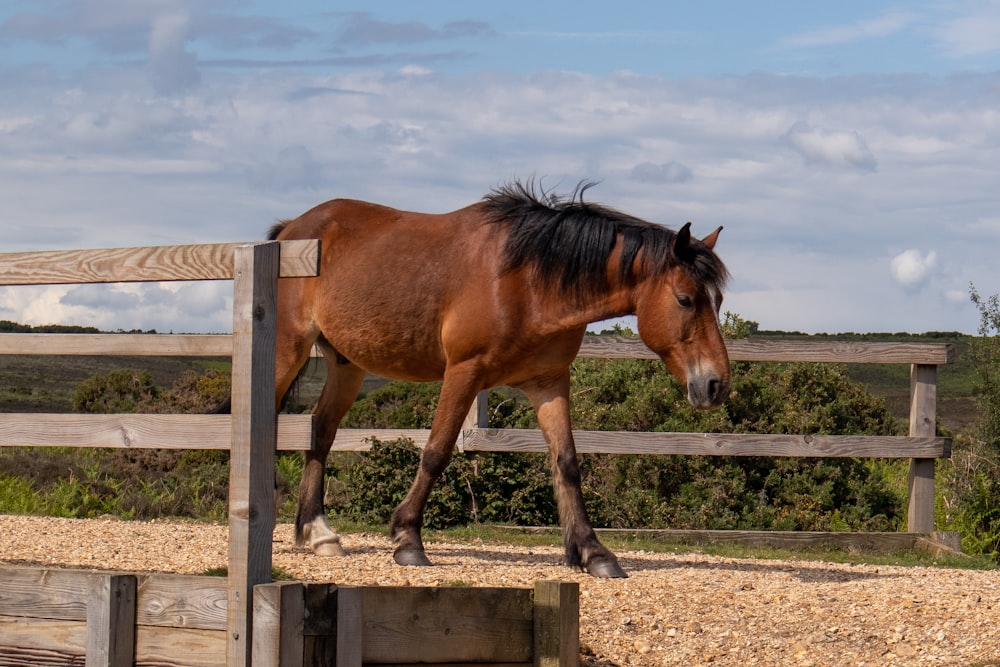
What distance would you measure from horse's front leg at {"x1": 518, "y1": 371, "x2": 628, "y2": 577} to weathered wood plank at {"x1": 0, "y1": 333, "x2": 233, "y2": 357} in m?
3.36

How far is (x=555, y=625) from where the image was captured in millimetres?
4242

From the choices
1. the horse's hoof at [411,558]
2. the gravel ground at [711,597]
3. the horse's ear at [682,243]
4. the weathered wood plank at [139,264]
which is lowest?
the gravel ground at [711,597]

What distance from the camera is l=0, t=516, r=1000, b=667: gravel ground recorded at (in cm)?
527

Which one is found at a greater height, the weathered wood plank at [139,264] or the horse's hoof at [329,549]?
the weathered wood plank at [139,264]

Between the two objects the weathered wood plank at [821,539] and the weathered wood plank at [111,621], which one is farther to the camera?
the weathered wood plank at [821,539]

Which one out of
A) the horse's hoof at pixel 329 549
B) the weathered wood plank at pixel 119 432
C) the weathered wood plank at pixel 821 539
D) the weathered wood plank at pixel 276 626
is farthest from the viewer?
the weathered wood plank at pixel 821 539

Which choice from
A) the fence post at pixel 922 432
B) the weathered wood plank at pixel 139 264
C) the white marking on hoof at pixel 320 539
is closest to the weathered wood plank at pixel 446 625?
the weathered wood plank at pixel 139 264

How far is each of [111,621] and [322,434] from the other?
12.3ft

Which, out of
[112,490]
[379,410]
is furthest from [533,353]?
[379,410]

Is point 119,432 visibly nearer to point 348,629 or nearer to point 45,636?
point 45,636

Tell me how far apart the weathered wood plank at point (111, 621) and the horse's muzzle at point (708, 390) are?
330 cm

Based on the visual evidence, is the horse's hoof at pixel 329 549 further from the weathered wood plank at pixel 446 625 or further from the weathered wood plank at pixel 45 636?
the weathered wood plank at pixel 45 636

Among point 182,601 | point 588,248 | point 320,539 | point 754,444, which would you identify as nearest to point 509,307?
point 588,248

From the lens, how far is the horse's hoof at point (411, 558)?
20.9ft
